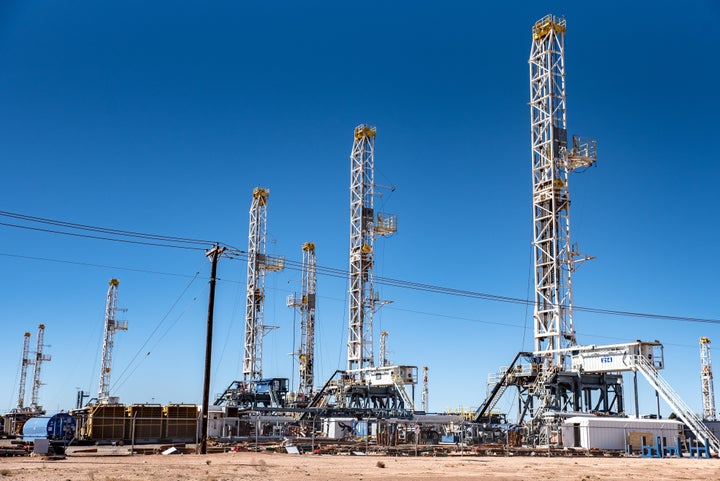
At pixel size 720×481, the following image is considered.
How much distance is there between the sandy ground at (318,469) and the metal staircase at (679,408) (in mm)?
8916

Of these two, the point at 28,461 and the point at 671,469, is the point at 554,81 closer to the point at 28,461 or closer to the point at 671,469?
the point at 671,469

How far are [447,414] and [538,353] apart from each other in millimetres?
15316

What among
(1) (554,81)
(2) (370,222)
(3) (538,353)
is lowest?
(3) (538,353)

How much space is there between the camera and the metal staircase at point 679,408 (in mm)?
41906

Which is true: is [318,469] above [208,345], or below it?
below

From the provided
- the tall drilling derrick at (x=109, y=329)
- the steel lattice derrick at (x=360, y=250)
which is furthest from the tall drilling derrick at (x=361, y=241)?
the tall drilling derrick at (x=109, y=329)

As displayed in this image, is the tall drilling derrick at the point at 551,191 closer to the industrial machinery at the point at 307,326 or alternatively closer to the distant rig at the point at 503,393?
the distant rig at the point at 503,393

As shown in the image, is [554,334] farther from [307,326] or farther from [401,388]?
[307,326]

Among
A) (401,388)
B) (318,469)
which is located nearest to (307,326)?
(401,388)

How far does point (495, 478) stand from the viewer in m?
24.4

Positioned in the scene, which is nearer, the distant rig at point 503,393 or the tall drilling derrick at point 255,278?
the distant rig at point 503,393

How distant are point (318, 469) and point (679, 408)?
25.4 metres

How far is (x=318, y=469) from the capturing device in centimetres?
2619

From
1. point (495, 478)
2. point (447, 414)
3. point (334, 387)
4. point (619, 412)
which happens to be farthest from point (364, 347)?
point (495, 478)
